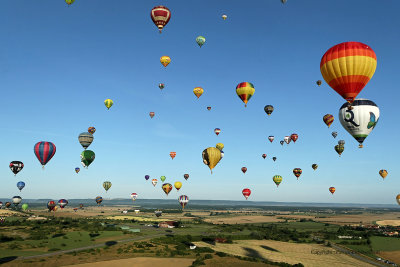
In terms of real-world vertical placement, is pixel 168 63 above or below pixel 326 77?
above

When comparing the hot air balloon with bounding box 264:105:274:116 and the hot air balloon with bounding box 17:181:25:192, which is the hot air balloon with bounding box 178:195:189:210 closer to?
the hot air balloon with bounding box 264:105:274:116

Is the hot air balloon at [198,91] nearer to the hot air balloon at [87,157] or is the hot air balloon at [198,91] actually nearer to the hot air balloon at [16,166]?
the hot air balloon at [87,157]

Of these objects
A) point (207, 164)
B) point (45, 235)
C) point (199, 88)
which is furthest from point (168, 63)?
point (45, 235)

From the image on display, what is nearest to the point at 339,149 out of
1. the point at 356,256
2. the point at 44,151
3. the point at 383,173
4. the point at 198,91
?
the point at 383,173

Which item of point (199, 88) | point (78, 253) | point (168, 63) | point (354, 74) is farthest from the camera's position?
point (199, 88)

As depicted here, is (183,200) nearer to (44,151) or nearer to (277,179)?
(277,179)

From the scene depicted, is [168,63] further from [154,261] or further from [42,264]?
[42,264]
